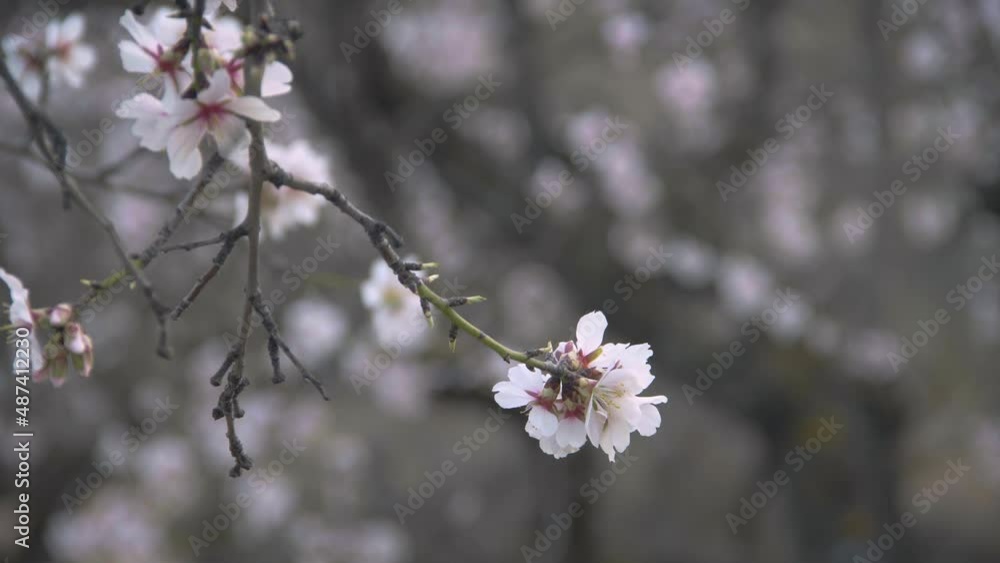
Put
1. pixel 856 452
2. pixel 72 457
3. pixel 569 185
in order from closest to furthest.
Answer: pixel 856 452, pixel 72 457, pixel 569 185

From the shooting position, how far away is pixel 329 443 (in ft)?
13.1

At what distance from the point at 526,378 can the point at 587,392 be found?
6cm

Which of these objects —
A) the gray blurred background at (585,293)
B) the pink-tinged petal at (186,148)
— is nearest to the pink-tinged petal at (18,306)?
the pink-tinged petal at (186,148)

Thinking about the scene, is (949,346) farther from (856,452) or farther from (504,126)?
(504,126)

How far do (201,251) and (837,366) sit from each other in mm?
2487

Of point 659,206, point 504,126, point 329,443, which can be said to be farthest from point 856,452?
point 329,443

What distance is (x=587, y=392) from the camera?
794 mm

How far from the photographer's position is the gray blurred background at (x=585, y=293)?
2.93 m

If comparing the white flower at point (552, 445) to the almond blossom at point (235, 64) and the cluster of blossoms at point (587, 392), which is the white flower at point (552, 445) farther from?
the almond blossom at point (235, 64)

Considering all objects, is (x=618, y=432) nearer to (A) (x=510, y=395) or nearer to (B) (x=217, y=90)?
(A) (x=510, y=395)

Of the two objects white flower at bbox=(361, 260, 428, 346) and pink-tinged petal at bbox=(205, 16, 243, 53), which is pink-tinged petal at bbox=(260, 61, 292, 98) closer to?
pink-tinged petal at bbox=(205, 16, 243, 53)

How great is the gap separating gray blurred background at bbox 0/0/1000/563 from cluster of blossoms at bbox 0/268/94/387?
1374 millimetres

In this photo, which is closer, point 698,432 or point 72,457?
point 72,457

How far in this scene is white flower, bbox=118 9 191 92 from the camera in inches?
30.2
